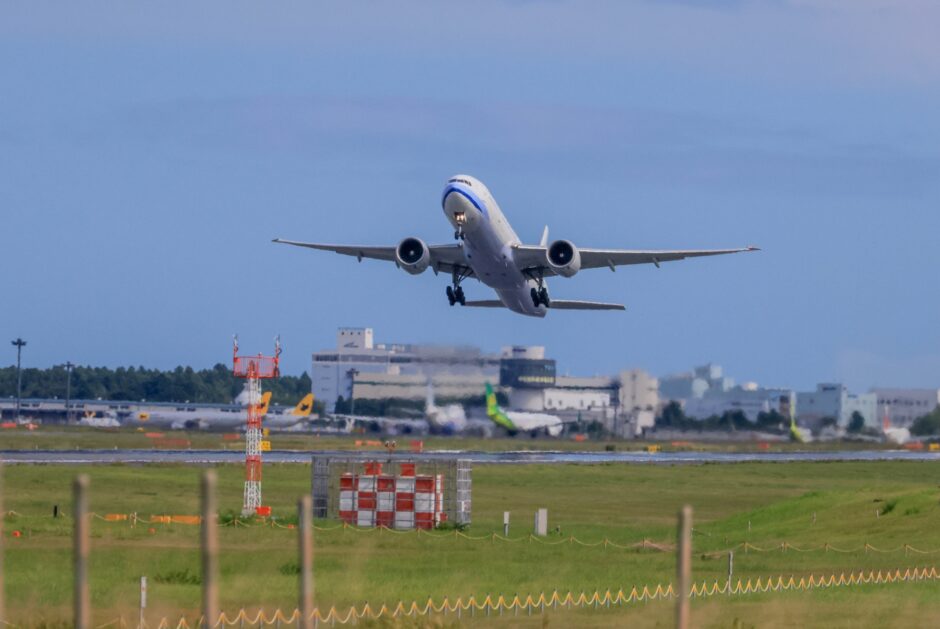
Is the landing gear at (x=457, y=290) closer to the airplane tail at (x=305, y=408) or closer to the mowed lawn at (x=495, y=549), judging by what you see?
the mowed lawn at (x=495, y=549)

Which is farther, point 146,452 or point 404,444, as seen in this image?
point 404,444

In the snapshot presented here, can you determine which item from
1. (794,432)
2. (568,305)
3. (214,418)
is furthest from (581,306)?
(214,418)

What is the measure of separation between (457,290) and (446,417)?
1194 inches

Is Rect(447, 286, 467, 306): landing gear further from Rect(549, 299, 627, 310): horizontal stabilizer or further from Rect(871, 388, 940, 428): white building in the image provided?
Rect(871, 388, 940, 428): white building

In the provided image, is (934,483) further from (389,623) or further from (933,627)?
(389,623)

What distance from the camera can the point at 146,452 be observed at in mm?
101562

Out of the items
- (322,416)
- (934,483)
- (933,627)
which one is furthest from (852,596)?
(322,416)

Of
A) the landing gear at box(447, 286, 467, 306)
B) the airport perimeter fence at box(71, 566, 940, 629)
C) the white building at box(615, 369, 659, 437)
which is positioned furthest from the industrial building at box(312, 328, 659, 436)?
the airport perimeter fence at box(71, 566, 940, 629)

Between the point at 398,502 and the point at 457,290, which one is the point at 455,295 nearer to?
the point at 457,290

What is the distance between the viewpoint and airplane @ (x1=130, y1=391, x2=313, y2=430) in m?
143

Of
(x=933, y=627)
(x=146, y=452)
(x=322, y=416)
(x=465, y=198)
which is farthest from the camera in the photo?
(x=322, y=416)

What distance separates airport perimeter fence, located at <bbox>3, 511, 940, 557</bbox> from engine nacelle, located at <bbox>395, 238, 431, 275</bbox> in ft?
32.5

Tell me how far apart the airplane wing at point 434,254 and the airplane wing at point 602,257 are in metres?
2.44

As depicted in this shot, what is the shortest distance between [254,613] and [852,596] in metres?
14.3
